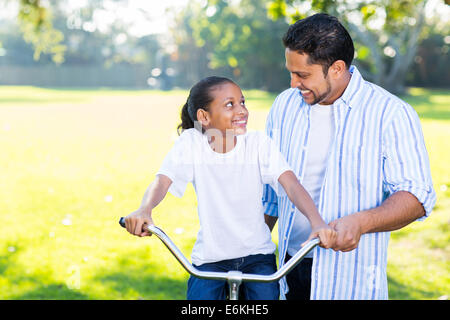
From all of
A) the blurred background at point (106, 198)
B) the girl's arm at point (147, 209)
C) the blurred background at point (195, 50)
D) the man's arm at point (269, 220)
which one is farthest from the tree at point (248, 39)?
the girl's arm at point (147, 209)

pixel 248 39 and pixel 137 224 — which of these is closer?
pixel 137 224

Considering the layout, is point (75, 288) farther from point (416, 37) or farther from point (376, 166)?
point (416, 37)

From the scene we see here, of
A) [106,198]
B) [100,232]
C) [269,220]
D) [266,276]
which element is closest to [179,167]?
[266,276]

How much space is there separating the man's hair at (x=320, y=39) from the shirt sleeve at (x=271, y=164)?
50 centimetres

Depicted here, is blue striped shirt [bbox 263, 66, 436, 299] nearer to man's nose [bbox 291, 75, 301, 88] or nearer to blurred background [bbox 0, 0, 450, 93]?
man's nose [bbox 291, 75, 301, 88]

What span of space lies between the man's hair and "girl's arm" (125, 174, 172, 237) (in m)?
0.91

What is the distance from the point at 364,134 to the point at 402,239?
15.7ft

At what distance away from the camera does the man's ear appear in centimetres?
285

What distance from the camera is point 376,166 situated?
106 inches

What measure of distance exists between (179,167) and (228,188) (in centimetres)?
24

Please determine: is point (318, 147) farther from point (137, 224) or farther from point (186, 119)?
point (137, 224)

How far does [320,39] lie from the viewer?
2.80 meters

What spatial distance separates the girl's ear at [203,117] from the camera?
271 cm

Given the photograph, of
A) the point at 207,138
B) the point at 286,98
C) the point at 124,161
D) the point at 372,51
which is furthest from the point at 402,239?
the point at 372,51
